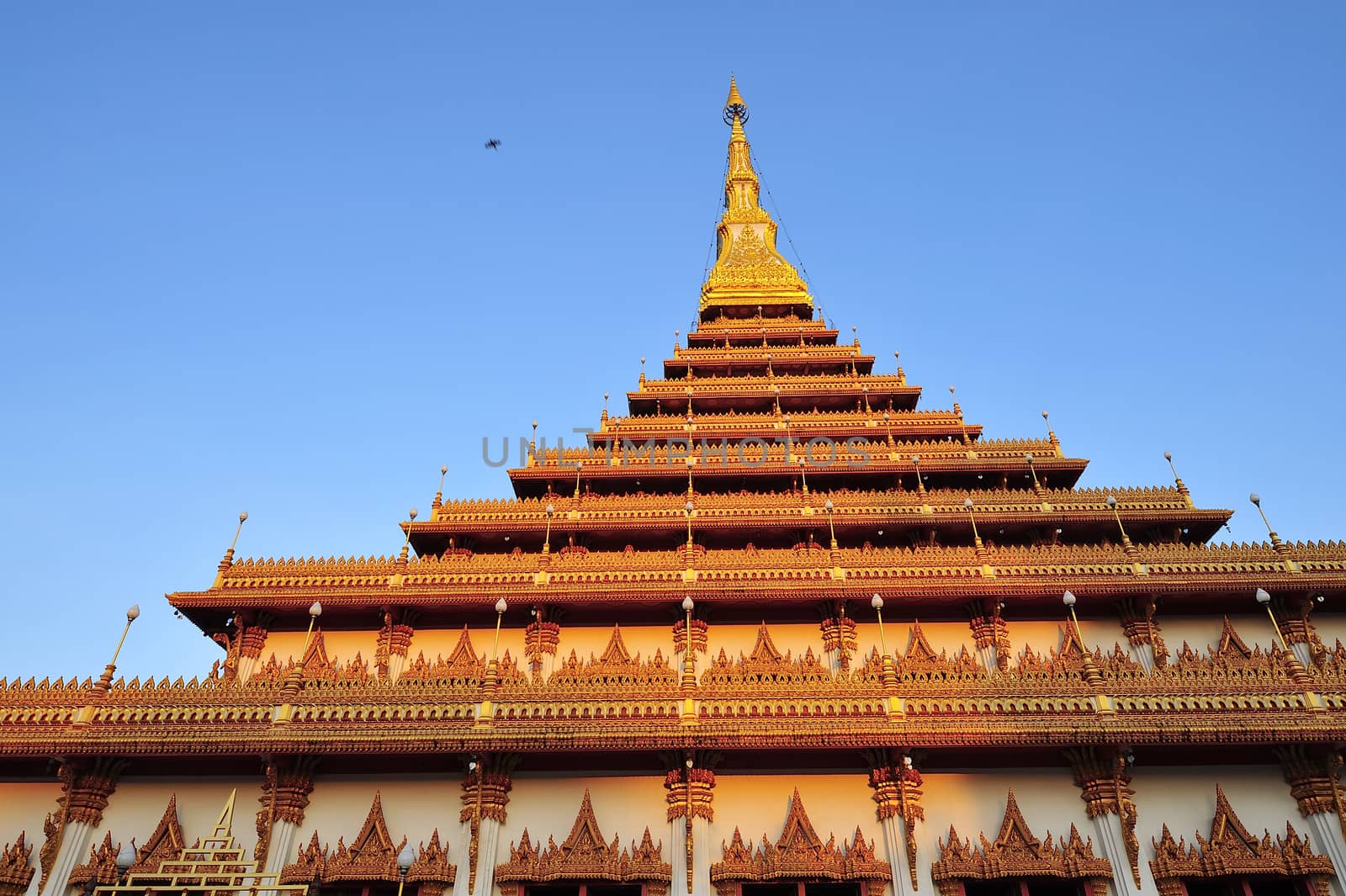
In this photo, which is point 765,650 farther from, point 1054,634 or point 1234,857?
point 1234,857

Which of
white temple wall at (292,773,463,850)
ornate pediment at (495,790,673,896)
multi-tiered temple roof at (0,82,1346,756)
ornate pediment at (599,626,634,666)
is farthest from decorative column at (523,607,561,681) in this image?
ornate pediment at (495,790,673,896)

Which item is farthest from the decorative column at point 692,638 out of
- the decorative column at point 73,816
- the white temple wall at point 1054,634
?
the decorative column at point 73,816

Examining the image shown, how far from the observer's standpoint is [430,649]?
900 inches

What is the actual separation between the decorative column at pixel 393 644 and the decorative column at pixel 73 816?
5.85 m

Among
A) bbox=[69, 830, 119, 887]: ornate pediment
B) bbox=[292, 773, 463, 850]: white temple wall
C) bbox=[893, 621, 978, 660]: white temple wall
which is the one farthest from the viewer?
bbox=[893, 621, 978, 660]: white temple wall

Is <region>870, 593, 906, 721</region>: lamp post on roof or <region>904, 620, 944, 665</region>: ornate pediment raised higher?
<region>904, 620, 944, 665</region>: ornate pediment

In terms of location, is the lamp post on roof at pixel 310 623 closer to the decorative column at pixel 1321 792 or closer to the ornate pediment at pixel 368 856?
the ornate pediment at pixel 368 856

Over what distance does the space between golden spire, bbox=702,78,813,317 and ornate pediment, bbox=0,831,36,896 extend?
32.6 m

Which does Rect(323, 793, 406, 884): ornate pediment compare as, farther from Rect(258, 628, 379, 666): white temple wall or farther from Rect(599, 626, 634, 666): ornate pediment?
Rect(599, 626, 634, 666): ornate pediment

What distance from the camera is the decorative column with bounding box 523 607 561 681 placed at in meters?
22.0

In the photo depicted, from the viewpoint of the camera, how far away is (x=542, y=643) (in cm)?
2234

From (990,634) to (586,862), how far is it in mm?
11444

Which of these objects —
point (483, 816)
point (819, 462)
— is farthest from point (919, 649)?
point (483, 816)

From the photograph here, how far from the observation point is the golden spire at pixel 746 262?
42.4 meters
